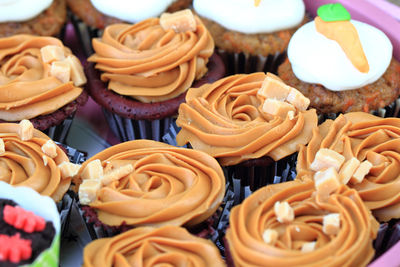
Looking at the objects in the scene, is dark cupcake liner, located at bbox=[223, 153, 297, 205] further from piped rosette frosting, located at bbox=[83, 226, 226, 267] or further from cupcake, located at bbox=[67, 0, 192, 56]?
cupcake, located at bbox=[67, 0, 192, 56]

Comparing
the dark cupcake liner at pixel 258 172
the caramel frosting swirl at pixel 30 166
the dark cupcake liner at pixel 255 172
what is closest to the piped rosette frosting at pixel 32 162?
the caramel frosting swirl at pixel 30 166

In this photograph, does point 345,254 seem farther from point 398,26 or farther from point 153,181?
point 398,26

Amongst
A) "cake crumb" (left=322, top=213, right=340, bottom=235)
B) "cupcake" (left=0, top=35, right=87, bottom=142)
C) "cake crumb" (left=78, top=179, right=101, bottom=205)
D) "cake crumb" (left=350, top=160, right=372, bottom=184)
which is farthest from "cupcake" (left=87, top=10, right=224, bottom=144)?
"cake crumb" (left=322, top=213, right=340, bottom=235)

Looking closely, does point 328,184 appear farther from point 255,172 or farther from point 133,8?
point 133,8

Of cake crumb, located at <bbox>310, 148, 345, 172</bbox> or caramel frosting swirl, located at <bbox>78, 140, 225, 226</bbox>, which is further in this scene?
cake crumb, located at <bbox>310, 148, 345, 172</bbox>

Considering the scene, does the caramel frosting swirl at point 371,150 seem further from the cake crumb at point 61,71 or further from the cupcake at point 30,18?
the cupcake at point 30,18

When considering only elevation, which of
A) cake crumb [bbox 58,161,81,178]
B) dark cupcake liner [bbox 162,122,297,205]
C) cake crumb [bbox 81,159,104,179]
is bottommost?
dark cupcake liner [bbox 162,122,297,205]

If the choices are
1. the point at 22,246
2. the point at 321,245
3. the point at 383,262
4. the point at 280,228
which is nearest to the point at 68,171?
the point at 22,246
